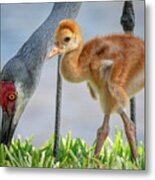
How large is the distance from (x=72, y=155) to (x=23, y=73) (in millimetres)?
420

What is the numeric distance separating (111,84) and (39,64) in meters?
0.33

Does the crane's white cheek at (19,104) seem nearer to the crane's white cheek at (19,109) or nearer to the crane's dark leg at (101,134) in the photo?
the crane's white cheek at (19,109)

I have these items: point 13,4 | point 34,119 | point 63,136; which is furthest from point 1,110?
point 13,4

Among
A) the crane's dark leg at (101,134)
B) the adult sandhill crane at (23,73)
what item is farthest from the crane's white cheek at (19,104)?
the crane's dark leg at (101,134)

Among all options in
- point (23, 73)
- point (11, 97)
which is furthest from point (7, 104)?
point (23, 73)

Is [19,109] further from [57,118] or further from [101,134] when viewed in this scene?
[101,134]

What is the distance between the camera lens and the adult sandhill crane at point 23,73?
7.31ft

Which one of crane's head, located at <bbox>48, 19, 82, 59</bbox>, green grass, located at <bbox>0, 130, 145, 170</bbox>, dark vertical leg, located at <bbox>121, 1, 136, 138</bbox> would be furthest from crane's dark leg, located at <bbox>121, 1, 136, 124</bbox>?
green grass, located at <bbox>0, 130, 145, 170</bbox>

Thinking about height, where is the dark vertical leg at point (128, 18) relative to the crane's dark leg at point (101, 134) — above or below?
above

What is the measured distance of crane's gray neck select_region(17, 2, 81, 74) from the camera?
7.29ft

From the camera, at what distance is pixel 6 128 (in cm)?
224

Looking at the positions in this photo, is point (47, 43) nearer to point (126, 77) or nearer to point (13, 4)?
point (13, 4)

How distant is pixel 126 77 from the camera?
7.04 feet

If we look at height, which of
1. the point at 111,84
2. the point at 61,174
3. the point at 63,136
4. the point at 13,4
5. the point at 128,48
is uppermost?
the point at 13,4
